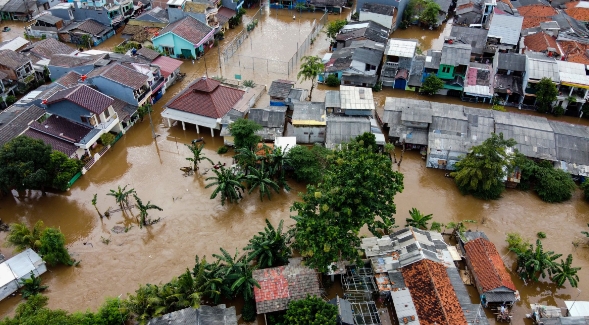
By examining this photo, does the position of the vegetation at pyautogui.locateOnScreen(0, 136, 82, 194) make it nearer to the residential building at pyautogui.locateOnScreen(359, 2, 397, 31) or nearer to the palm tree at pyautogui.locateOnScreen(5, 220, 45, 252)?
the palm tree at pyautogui.locateOnScreen(5, 220, 45, 252)

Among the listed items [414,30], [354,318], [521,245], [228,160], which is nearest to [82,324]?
[354,318]

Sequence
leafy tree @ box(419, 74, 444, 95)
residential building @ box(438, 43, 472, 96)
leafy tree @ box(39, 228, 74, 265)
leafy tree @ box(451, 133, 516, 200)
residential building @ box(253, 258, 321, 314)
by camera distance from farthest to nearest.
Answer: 1. leafy tree @ box(419, 74, 444, 95)
2. residential building @ box(438, 43, 472, 96)
3. leafy tree @ box(451, 133, 516, 200)
4. leafy tree @ box(39, 228, 74, 265)
5. residential building @ box(253, 258, 321, 314)

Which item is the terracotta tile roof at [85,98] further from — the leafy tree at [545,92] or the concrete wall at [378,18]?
the leafy tree at [545,92]

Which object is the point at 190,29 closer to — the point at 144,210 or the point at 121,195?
the point at 121,195

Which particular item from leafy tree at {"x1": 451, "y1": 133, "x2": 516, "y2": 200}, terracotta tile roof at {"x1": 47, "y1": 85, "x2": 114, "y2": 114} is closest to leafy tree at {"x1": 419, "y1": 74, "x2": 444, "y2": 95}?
leafy tree at {"x1": 451, "y1": 133, "x2": 516, "y2": 200}

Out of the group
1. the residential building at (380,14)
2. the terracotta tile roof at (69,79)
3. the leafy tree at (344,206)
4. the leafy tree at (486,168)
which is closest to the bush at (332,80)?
the residential building at (380,14)

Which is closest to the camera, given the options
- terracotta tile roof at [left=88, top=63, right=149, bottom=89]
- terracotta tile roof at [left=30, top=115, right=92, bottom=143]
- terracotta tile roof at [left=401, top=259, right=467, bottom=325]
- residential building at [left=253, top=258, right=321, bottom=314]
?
terracotta tile roof at [left=401, top=259, right=467, bottom=325]
